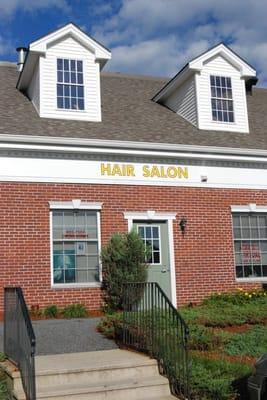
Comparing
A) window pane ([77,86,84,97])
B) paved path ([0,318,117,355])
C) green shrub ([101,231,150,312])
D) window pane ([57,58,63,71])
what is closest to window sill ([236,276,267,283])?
green shrub ([101,231,150,312])

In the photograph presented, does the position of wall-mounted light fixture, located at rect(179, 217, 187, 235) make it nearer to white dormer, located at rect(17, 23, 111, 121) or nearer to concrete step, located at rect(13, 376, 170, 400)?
white dormer, located at rect(17, 23, 111, 121)

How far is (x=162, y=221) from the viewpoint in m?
14.4

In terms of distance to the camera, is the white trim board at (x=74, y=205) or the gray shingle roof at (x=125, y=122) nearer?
the white trim board at (x=74, y=205)

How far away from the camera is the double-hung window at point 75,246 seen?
1330 cm

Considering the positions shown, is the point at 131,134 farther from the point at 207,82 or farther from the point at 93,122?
the point at 207,82

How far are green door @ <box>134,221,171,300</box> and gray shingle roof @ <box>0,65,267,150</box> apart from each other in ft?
7.40

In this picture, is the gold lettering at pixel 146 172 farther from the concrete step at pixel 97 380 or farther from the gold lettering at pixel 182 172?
the concrete step at pixel 97 380

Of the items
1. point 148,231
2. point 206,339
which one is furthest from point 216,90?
point 206,339

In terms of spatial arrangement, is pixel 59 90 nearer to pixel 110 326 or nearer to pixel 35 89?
pixel 35 89

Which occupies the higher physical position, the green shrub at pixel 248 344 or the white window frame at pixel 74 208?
the white window frame at pixel 74 208

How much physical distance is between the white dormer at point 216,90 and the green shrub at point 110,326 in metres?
7.52

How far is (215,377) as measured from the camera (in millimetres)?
7395

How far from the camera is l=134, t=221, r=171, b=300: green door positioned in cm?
1413

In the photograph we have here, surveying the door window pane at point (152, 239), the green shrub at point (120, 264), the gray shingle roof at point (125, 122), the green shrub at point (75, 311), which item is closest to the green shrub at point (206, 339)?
the green shrub at point (120, 264)
